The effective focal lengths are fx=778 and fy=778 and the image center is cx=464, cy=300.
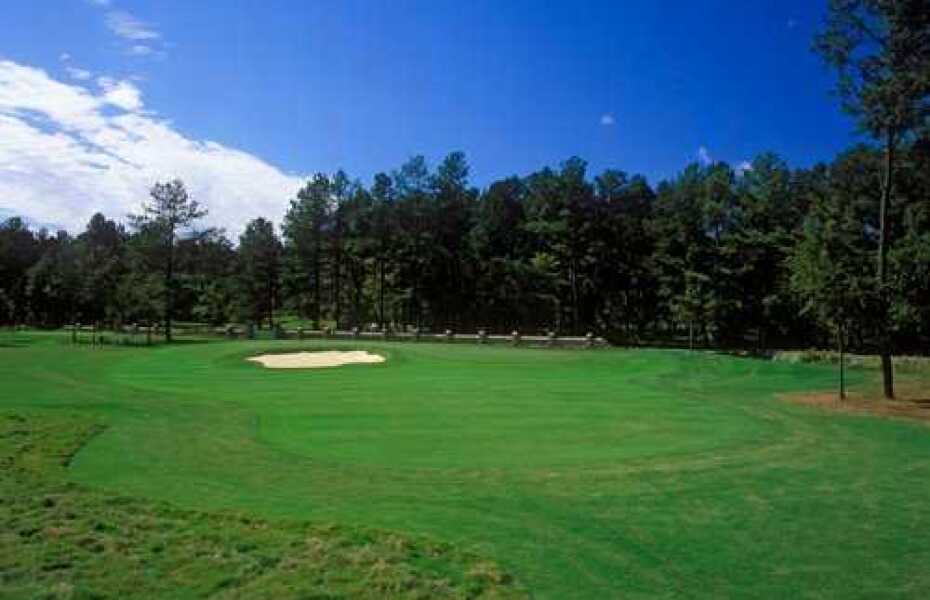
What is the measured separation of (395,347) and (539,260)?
2798 cm

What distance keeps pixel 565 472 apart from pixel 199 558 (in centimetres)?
685

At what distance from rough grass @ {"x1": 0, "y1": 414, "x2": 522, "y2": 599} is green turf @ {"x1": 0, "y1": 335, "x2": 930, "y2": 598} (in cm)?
59

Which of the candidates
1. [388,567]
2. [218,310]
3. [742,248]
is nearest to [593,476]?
[388,567]

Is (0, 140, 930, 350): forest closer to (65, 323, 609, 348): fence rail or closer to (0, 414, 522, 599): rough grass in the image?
(65, 323, 609, 348): fence rail

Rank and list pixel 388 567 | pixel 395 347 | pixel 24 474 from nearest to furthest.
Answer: pixel 388 567
pixel 24 474
pixel 395 347

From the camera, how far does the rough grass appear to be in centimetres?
803

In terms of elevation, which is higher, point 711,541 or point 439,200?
point 439,200

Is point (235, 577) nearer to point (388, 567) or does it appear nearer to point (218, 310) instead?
point (388, 567)

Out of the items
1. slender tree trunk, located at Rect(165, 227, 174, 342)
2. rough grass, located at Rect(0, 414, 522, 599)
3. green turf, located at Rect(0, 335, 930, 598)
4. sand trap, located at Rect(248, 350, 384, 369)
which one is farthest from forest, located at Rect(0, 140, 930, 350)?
rough grass, located at Rect(0, 414, 522, 599)

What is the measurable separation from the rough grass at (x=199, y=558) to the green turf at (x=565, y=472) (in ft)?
1.93

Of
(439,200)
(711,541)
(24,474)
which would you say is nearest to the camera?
(711,541)

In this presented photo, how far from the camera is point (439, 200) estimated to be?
76.3 m

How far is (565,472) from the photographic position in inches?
543

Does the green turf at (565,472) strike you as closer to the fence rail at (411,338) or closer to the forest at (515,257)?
the fence rail at (411,338)
